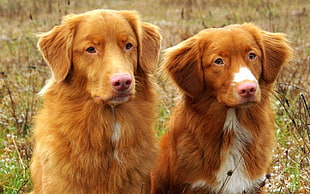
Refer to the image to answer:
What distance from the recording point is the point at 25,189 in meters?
5.57

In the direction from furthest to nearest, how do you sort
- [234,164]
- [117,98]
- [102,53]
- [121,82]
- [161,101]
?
[161,101]
[234,164]
[102,53]
[117,98]
[121,82]

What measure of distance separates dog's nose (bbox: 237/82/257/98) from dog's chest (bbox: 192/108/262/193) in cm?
62

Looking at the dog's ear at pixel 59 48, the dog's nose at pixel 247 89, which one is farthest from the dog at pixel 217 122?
the dog's ear at pixel 59 48

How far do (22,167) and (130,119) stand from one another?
81.3 inches

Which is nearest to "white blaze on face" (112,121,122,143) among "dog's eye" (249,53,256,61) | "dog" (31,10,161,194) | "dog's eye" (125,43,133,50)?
"dog" (31,10,161,194)

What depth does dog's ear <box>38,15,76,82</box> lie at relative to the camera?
4.09 meters

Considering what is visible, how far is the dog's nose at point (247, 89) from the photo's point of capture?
3.96 meters

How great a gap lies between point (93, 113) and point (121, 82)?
655 mm

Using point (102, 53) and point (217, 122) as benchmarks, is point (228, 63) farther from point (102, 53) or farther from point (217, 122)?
point (102, 53)

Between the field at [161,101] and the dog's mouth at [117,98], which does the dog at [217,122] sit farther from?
the dog's mouth at [117,98]

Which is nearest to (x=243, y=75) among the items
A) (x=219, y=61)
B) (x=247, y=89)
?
(x=247, y=89)

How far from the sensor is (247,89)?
13.0ft

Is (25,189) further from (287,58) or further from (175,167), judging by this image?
(287,58)

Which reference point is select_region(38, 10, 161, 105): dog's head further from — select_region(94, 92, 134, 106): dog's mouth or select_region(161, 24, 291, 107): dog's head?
select_region(161, 24, 291, 107): dog's head
